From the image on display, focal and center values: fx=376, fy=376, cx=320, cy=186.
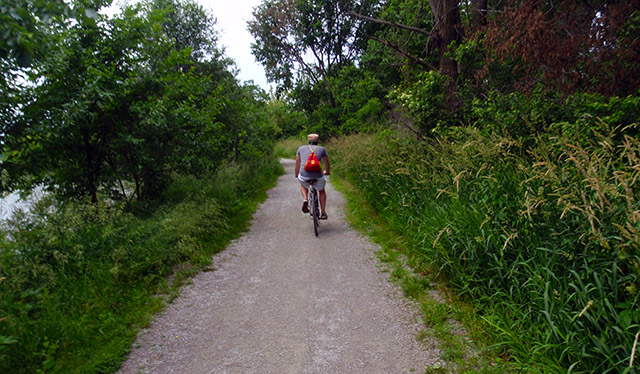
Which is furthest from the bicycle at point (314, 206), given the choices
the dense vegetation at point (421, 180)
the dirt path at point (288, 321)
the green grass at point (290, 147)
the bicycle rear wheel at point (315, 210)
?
the green grass at point (290, 147)

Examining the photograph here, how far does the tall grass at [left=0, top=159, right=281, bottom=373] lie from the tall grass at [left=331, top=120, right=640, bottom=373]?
3168 millimetres

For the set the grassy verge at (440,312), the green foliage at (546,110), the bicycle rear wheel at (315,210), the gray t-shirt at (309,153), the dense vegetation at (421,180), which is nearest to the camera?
the dense vegetation at (421,180)

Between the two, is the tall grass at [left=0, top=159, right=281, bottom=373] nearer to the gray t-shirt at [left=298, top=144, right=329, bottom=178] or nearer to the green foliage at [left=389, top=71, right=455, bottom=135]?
the gray t-shirt at [left=298, top=144, right=329, bottom=178]

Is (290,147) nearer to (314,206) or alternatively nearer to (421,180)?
(314,206)

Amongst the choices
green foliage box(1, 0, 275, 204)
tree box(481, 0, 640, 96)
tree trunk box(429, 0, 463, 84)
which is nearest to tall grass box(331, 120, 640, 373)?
tree box(481, 0, 640, 96)

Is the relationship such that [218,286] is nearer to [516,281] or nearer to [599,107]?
[516,281]

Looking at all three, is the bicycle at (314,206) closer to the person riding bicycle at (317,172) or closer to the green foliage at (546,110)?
the person riding bicycle at (317,172)

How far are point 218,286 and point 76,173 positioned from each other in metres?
3.86

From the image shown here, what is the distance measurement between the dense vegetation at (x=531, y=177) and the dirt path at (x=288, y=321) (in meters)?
0.75

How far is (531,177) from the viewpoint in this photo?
331 cm

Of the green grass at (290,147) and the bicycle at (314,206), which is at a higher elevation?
the green grass at (290,147)

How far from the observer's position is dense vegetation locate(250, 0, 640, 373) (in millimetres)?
2486

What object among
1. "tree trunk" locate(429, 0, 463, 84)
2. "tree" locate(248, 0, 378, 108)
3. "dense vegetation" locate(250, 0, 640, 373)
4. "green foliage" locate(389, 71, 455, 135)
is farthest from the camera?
"tree" locate(248, 0, 378, 108)

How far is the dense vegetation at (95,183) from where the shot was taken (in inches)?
122
